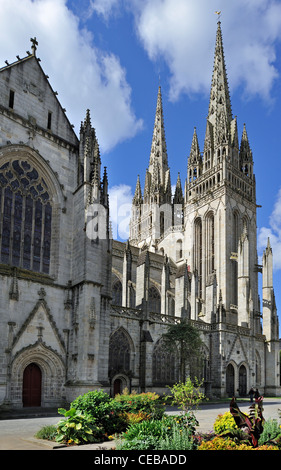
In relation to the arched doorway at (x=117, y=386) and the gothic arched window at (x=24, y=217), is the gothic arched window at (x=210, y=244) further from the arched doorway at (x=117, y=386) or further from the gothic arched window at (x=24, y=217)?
the gothic arched window at (x=24, y=217)

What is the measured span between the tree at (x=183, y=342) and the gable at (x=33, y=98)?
14993mm

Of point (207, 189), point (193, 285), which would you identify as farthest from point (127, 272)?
point (207, 189)

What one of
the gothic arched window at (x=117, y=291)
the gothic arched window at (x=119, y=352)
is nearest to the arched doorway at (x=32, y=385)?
the gothic arched window at (x=119, y=352)

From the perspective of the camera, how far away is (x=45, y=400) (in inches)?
844

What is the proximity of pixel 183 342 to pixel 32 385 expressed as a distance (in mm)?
13127

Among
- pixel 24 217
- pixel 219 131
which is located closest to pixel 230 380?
pixel 24 217

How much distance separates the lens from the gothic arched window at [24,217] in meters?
21.8

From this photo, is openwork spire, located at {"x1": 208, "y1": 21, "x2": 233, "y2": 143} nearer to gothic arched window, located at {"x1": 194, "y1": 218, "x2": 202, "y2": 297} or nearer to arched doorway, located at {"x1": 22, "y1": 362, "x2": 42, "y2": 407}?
gothic arched window, located at {"x1": 194, "y1": 218, "x2": 202, "y2": 297}

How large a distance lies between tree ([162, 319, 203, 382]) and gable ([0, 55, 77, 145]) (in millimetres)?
14993

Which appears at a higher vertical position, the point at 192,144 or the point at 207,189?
the point at 192,144

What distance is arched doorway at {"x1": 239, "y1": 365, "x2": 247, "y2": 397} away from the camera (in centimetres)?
3980

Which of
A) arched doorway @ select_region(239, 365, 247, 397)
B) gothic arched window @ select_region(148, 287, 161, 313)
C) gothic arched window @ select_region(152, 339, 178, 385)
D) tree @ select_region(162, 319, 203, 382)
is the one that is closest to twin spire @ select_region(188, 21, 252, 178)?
gothic arched window @ select_region(148, 287, 161, 313)

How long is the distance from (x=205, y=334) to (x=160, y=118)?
47.5 metres
